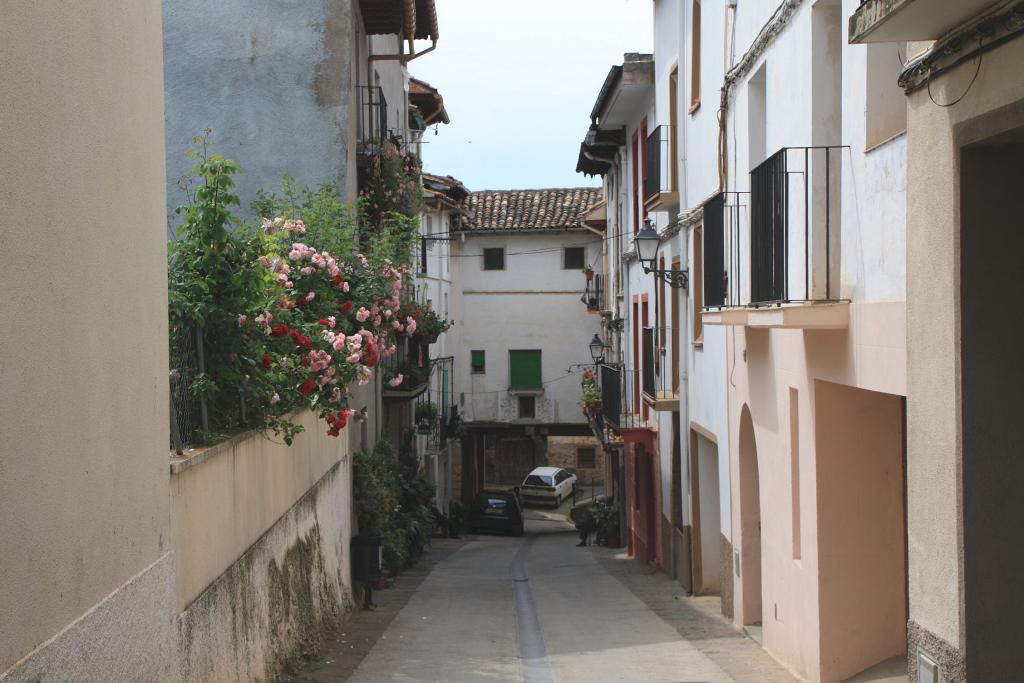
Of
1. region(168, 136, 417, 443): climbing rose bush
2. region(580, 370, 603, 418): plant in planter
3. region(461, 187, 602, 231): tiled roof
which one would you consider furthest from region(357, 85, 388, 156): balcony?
region(461, 187, 602, 231): tiled roof

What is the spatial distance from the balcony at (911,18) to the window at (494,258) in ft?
122

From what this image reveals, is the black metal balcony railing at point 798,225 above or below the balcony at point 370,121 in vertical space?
below

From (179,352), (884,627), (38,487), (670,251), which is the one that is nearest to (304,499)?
(179,352)

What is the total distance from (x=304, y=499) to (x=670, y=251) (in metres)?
8.95

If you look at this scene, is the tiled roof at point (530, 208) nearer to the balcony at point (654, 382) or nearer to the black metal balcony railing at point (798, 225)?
the balcony at point (654, 382)

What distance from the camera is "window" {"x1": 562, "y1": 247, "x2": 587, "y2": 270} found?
42219 millimetres

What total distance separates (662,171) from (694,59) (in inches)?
114

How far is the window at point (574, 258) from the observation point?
1662 inches

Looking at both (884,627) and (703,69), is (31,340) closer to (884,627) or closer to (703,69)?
(884,627)

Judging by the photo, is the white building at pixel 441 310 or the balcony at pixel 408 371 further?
the white building at pixel 441 310

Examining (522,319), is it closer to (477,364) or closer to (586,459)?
(477,364)

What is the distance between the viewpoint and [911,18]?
5.04 metres

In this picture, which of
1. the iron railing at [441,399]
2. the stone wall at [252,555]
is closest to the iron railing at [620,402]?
the iron railing at [441,399]

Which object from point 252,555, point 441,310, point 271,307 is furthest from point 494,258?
point 252,555
